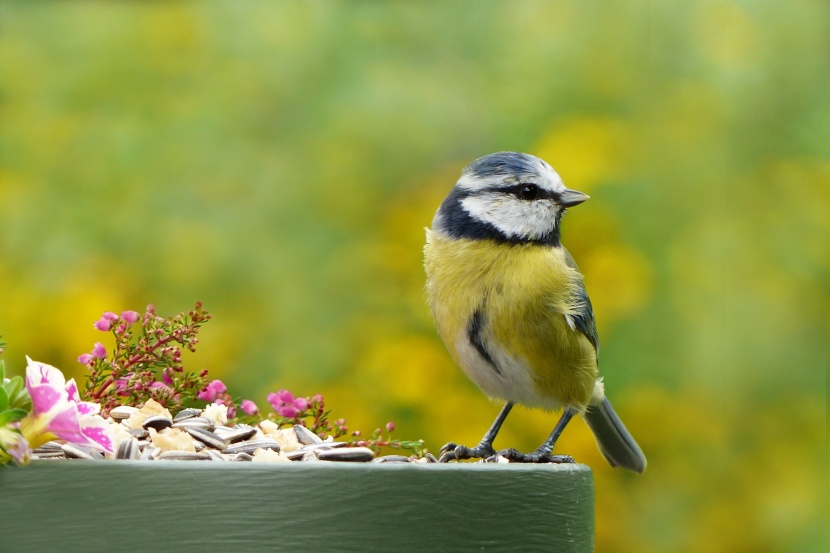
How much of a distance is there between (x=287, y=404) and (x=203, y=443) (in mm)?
416

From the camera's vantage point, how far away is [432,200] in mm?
4102

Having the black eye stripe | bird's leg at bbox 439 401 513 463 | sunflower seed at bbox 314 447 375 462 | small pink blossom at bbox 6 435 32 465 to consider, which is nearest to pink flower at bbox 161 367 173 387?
sunflower seed at bbox 314 447 375 462

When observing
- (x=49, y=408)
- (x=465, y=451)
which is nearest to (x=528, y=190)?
(x=465, y=451)

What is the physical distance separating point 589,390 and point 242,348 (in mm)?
1484

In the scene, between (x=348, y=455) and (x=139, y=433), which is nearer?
(x=348, y=455)

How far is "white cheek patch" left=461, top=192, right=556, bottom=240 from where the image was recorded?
8.74ft

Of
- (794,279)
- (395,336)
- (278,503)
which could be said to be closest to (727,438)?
(794,279)

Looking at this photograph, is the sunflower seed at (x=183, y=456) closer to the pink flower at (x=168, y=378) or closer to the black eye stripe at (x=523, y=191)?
the pink flower at (x=168, y=378)

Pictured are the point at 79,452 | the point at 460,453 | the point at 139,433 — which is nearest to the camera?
the point at 79,452

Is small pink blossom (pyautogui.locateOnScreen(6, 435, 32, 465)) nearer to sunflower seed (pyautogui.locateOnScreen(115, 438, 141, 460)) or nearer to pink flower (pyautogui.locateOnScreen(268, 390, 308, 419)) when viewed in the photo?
sunflower seed (pyautogui.locateOnScreen(115, 438, 141, 460))

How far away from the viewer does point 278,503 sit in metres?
1.50

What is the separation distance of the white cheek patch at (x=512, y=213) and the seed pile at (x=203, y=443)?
699mm

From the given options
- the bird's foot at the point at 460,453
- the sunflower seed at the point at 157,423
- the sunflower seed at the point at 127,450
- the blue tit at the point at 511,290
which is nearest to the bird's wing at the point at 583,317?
the blue tit at the point at 511,290

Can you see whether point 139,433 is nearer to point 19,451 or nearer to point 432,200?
point 19,451
